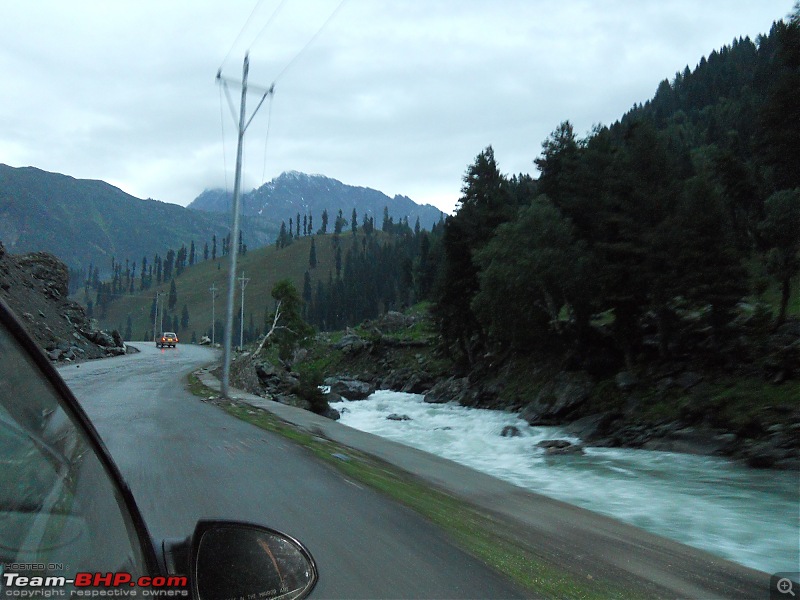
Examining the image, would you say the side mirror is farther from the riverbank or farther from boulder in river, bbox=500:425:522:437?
boulder in river, bbox=500:425:522:437

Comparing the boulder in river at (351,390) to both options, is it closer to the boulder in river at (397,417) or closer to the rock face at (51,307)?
the boulder in river at (397,417)

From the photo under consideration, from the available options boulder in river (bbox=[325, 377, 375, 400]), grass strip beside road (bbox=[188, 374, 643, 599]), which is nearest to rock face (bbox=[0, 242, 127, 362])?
boulder in river (bbox=[325, 377, 375, 400])

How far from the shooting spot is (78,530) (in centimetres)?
180

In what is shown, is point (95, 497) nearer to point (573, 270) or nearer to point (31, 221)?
point (573, 270)

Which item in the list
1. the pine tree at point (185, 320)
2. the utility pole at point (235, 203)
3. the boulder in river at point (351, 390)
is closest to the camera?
the utility pole at point (235, 203)

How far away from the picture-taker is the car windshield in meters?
1.53

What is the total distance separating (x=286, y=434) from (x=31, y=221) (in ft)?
149

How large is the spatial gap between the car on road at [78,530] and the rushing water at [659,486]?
928cm

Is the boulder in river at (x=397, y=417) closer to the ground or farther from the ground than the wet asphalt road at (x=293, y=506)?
closer to the ground

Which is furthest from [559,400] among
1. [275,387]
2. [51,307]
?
[51,307]

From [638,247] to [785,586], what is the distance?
105 feet

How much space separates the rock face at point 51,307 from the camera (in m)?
38.1

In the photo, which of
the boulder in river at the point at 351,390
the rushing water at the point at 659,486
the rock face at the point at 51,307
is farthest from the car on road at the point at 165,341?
the rushing water at the point at 659,486

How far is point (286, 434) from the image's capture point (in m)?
12.4
